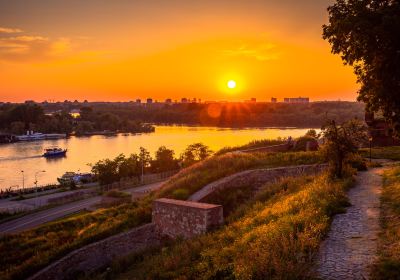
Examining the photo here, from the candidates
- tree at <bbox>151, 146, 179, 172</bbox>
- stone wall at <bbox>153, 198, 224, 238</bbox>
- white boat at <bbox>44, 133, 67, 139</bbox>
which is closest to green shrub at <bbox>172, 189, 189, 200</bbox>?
stone wall at <bbox>153, 198, 224, 238</bbox>

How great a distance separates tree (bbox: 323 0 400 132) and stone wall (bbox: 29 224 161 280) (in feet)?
39.0

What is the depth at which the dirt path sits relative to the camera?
27.7ft

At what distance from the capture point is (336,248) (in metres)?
9.75

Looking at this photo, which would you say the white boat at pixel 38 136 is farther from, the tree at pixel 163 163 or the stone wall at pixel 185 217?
the stone wall at pixel 185 217

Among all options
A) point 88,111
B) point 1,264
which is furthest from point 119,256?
point 88,111

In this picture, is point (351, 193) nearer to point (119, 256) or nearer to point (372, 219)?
point (372, 219)

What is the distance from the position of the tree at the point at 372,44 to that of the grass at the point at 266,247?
3.62m

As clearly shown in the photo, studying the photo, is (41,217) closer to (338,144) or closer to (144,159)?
(144,159)

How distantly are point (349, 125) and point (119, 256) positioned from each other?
12.7m

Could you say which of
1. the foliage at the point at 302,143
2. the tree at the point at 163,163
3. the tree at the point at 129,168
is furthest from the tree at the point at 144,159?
the foliage at the point at 302,143

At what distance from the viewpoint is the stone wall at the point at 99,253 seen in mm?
17953

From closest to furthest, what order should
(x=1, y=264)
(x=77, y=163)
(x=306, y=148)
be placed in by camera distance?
(x=1, y=264) < (x=306, y=148) < (x=77, y=163)

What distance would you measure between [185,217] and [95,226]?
21.9ft

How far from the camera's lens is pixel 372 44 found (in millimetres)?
11242
